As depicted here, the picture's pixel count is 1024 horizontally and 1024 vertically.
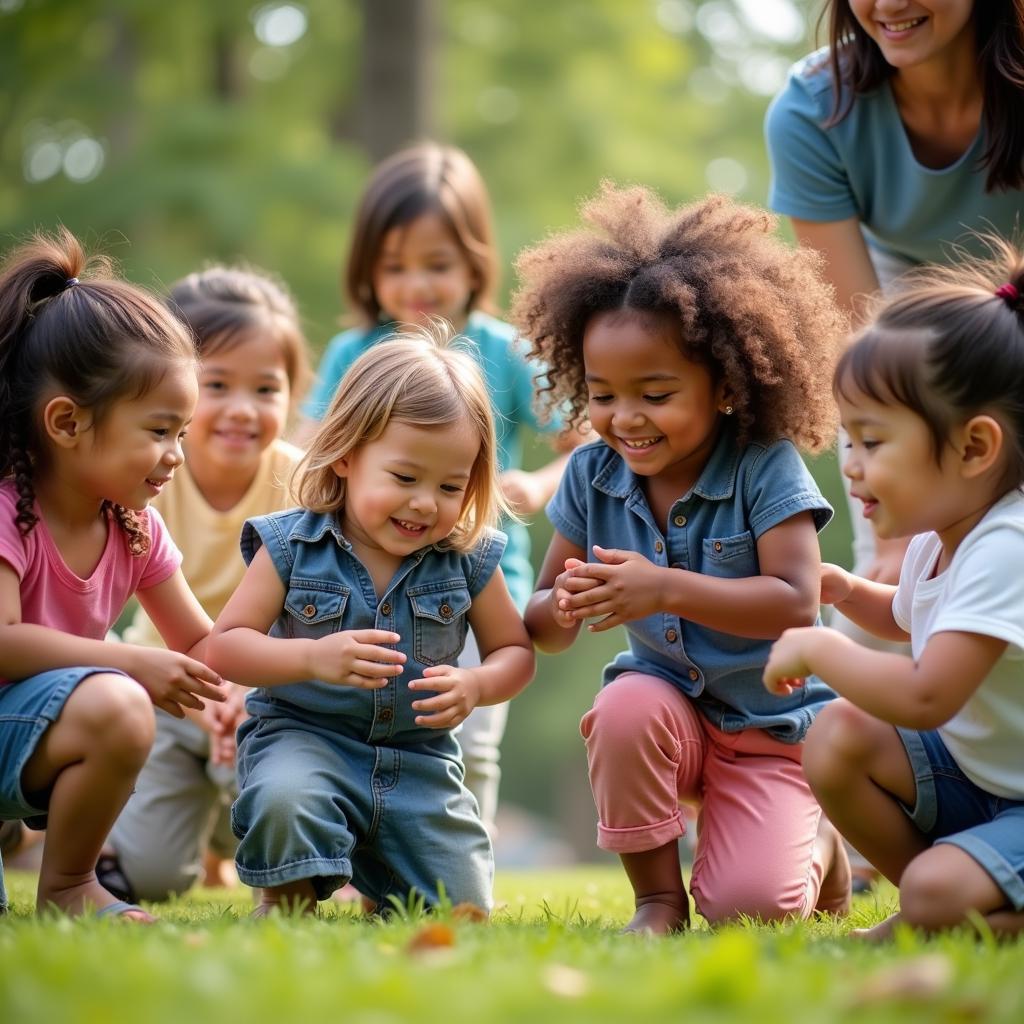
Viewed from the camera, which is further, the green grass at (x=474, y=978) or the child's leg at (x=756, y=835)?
the child's leg at (x=756, y=835)

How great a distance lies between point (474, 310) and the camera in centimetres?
571

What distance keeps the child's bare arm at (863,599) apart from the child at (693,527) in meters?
0.08

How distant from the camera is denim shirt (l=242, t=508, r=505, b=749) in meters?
3.49

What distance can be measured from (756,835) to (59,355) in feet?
6.69

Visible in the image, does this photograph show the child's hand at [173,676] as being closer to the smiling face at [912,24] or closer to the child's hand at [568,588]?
the child's hand at [568,588]

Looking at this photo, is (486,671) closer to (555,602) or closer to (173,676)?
(555,602)

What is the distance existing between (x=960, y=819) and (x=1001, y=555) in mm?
601

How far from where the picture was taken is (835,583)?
11.5 feet

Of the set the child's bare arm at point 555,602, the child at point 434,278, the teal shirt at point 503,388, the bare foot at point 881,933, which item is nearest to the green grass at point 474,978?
the bare foot at point 881,933

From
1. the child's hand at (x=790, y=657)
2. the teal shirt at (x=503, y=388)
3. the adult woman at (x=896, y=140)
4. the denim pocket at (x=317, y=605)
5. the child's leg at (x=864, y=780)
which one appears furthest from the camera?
the teal shirt at (x=503, y=388)

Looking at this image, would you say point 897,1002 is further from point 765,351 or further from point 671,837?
point 765,351

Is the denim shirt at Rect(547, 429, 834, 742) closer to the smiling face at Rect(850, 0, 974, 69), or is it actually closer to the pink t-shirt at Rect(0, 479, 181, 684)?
the pink t-shirt at Rect(0, 479, 181, 684)

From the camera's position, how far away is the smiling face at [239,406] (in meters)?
4.62

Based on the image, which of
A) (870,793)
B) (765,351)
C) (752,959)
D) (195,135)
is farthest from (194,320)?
(195,135)
